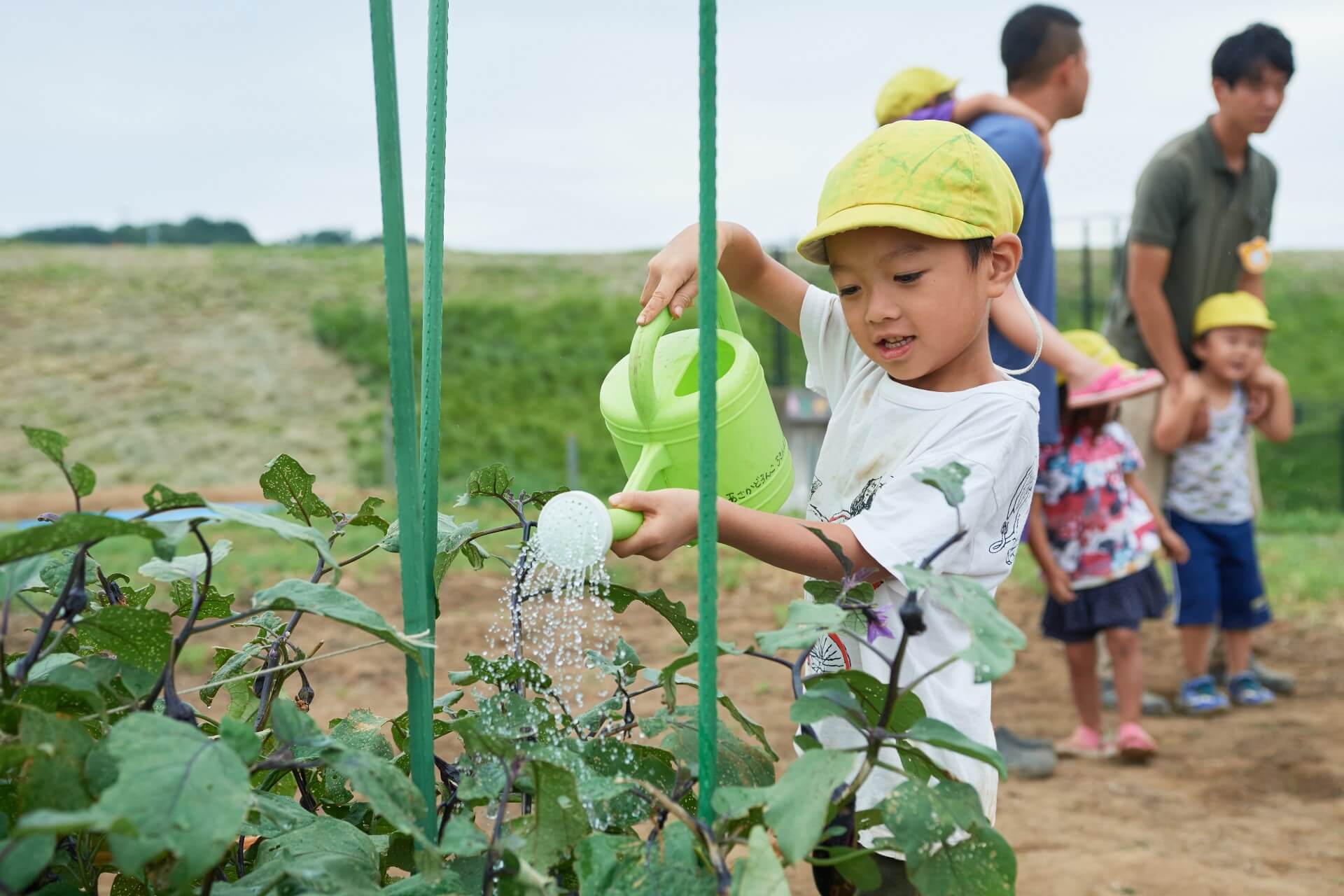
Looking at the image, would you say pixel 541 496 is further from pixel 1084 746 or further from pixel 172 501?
pixel 1084 746

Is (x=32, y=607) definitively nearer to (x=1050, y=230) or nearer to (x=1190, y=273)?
(x=1050, y=230)

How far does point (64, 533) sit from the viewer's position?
0.88m

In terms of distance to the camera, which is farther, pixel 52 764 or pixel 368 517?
pixel 368 517

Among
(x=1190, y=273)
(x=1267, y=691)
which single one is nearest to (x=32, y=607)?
(x=1190, y=273)

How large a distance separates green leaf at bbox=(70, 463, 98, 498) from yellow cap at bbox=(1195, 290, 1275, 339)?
135 inches

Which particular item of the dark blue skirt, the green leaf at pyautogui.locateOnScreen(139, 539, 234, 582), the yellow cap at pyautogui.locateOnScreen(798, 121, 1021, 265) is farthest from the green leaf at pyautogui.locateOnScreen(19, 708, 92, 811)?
the dark blue skirt

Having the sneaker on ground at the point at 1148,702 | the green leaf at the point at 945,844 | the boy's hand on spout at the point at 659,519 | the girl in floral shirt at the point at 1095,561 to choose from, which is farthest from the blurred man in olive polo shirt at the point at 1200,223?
the green leaf at the point at 945,844

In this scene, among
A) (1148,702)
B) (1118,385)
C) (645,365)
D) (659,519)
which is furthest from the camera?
(1148,702)

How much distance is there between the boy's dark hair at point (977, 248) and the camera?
1.37 meters

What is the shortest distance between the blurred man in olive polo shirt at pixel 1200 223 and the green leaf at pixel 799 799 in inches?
Answer: 121

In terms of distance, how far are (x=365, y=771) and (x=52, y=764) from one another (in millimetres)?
204

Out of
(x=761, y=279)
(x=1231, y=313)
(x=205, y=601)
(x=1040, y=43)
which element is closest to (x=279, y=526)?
(x=205, y=601)

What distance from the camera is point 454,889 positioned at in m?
0.98

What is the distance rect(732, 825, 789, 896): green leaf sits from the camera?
35.0 inches
